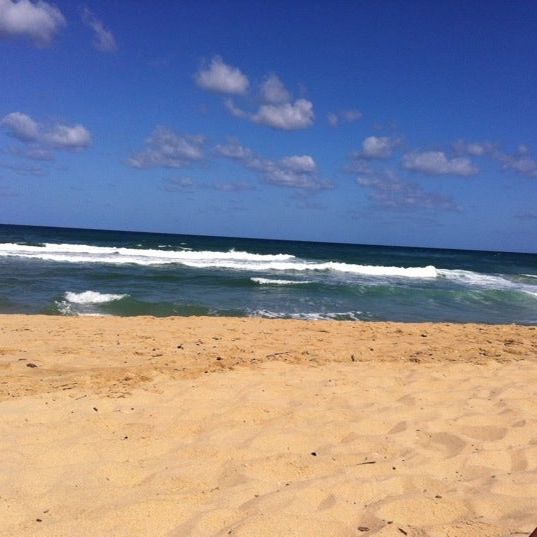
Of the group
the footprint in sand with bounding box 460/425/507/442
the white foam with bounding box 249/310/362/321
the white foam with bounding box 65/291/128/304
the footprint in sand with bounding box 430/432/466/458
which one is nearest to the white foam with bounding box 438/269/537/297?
the white foam with bounding box 249/310/362/321

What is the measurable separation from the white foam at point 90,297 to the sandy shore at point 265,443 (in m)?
5.64

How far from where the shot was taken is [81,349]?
652cm

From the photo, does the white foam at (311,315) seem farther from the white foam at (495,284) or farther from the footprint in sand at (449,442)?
the white foam at (495,284)

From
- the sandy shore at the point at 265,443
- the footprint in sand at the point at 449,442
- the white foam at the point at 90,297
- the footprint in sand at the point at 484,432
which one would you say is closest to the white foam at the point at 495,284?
the white foam at the point at 90,297

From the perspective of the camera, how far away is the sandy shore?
2498 millimetres

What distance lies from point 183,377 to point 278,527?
9.00 ft

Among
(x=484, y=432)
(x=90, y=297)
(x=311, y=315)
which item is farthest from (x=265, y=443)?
(x=90, y=297)

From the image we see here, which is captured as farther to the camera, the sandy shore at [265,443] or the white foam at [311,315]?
the white foam at [311,315]

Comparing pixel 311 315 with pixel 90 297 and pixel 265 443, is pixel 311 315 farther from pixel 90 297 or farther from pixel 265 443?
pixel 265 443

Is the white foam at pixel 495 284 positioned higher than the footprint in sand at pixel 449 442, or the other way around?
the white foam at pixel 495 284

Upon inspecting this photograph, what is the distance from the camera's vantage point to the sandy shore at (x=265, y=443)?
2.50 m

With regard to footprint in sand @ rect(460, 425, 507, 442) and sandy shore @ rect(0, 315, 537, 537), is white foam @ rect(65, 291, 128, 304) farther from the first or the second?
footprint in sand @ rect(460, 425, 507, 442)

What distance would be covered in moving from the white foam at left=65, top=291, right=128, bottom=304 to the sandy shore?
18.5ft

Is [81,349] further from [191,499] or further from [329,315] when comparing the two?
[329,315]
